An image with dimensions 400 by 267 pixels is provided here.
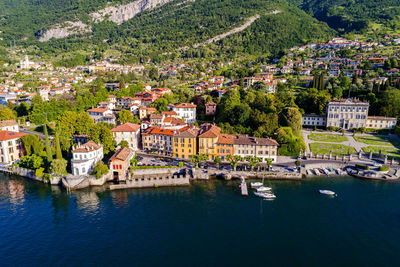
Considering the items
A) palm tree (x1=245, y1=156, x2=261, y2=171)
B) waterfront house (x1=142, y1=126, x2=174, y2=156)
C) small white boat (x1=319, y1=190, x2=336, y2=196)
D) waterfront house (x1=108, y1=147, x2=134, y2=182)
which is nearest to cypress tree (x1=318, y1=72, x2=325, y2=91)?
palm tree (x1=245, y1=156, x2=261, y2=171)

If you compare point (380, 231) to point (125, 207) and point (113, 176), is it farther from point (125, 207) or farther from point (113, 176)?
point (113, 176)

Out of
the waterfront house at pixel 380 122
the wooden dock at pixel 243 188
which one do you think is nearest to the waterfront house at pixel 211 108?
the wooden dock at pixel 243 188

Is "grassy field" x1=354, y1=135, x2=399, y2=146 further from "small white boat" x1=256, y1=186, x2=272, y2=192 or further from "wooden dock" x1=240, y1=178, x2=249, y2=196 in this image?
"wooden dock" x1=240, y1=178, x2=249, y2=196

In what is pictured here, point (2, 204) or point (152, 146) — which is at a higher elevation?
point (152, 146)

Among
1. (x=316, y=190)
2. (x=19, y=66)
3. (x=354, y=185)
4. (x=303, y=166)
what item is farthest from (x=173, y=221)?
(x=19, y=66)

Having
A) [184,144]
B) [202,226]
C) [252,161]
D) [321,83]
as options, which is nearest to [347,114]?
[321,83]
